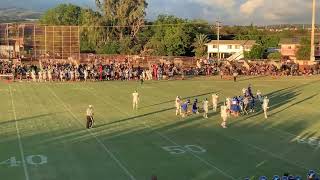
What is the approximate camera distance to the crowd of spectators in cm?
5228

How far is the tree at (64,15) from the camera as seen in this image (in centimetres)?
12838

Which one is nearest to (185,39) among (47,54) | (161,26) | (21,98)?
(161,26)

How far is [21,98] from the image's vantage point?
125ft

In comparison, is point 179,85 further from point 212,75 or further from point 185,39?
point 185,39

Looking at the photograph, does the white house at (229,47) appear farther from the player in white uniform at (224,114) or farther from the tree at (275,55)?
the player in white uniform at (224,114)

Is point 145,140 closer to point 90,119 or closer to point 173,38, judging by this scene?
point 90,119

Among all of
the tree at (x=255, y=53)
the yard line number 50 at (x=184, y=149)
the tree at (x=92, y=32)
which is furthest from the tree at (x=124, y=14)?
the yard line number 50 at (x=184, y=149)

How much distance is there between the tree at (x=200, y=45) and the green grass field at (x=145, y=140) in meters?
54.5

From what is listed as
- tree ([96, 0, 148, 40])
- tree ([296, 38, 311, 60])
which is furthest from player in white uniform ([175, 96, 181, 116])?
tree ([96, 0, 148, 40])

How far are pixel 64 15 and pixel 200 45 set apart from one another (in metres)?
45.9

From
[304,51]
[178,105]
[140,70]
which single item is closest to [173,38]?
[304,51]

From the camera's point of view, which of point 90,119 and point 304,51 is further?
point 304,51

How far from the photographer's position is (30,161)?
1997 centimetres

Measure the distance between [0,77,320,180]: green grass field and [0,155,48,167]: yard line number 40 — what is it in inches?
0.9
